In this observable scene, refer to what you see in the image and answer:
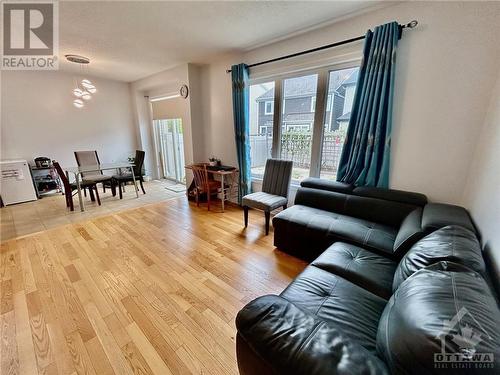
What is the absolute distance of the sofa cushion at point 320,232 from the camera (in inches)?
70.4

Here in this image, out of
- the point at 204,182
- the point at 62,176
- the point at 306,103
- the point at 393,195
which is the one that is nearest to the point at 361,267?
the point at 393,195

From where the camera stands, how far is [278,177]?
3.04m

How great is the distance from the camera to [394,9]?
6.70ft

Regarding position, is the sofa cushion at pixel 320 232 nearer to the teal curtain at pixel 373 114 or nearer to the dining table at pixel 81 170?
the teal curtain at pixel 373 114

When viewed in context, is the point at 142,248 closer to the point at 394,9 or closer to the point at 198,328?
the point at 198,328

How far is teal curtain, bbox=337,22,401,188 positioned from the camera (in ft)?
6.77

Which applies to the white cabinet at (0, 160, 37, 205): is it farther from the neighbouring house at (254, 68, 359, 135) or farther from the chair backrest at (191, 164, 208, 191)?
the neighbouring house at (254, 68, 359, 135)

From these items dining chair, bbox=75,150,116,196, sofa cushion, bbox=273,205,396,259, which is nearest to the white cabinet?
dining chair, bbox=75,150,116,196

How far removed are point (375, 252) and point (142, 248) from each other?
2446 mm

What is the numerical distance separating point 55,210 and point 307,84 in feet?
15.3

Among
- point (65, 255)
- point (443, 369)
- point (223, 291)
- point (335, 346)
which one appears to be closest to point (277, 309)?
point (335, 346)

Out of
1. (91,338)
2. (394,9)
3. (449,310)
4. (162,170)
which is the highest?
(394,9)

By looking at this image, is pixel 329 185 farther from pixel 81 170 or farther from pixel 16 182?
pixel 16 182

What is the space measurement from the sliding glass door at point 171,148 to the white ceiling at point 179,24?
1.90m
